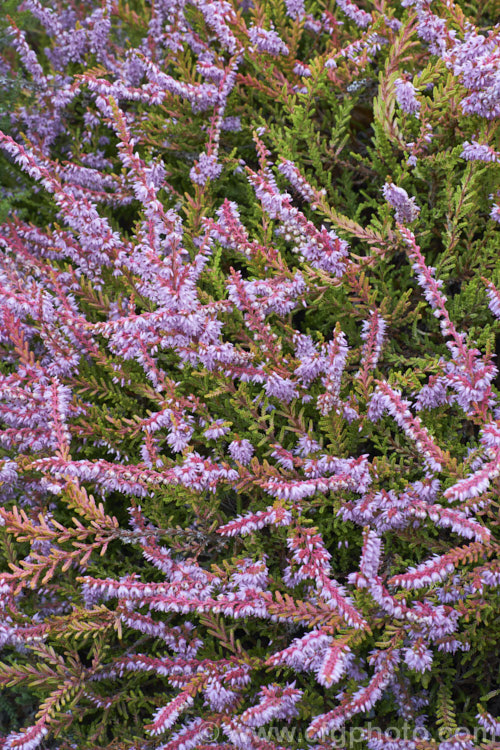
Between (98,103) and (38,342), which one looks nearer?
(98,103)

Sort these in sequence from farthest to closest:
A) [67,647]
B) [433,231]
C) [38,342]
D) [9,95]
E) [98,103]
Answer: [9,95] → [38,342] → [98,103] → [433,231] → [67,647]

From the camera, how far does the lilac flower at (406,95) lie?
214cm

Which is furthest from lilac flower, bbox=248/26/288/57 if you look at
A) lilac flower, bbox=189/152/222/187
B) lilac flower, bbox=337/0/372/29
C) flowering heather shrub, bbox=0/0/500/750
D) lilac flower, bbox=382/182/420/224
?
lilac flower, bbox=382/182/420/224

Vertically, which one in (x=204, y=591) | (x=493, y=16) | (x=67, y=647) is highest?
(x=493, y=16)

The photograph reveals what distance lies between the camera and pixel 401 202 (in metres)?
2.03

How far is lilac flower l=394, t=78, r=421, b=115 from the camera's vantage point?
2141mm

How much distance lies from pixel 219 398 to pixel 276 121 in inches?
56.4

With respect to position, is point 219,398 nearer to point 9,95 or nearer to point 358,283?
point 358,283

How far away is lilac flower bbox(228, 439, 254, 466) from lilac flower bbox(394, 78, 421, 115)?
1415mm

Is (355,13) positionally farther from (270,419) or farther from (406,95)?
(270,419)

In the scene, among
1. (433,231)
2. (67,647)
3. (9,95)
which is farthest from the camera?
(9,95)

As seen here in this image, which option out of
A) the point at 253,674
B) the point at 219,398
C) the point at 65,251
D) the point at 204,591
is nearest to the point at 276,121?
the point at 65,251

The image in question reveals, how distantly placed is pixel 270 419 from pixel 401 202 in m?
0.90

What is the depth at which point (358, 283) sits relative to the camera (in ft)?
7.09
